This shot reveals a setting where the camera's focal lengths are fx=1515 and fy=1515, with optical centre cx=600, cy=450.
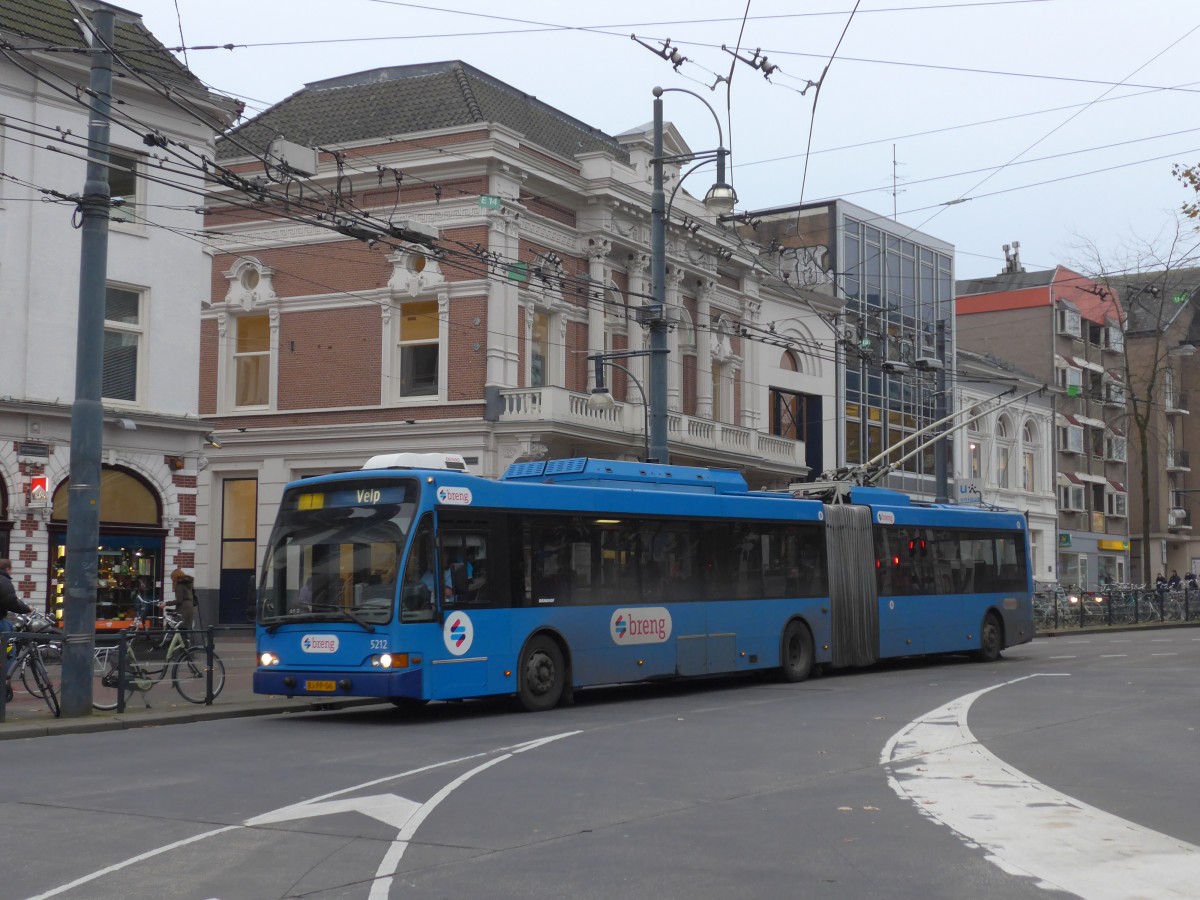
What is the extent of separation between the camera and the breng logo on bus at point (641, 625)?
65.0ft

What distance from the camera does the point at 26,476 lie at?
25.5 meters

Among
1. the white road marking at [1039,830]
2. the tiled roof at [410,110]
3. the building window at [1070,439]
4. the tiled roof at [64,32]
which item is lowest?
the white road marking at [1039,830]

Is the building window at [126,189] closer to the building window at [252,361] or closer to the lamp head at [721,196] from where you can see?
the lamp head at [721,196]

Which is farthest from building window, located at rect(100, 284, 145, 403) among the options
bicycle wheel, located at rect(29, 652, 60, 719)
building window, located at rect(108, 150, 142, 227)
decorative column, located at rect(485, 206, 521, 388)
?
bicycle wheel, located at rect(29, 652, 60, 719)

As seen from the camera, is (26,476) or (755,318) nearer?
(26,476)

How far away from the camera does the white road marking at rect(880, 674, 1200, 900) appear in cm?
768

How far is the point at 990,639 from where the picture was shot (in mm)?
28828

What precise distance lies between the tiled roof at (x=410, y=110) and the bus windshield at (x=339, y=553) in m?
19.9

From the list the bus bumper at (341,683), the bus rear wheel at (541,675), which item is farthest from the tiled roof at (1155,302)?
the bus bumper at (341,683)

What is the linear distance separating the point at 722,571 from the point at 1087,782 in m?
10.6

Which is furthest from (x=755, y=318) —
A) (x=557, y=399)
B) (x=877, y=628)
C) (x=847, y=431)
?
(x=877, y=628)

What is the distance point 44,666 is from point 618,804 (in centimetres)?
970

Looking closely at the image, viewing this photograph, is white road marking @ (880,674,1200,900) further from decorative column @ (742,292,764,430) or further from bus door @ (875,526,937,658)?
decorative column @ (742,292,764,430)

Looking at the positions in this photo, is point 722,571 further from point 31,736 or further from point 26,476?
point 26,476
